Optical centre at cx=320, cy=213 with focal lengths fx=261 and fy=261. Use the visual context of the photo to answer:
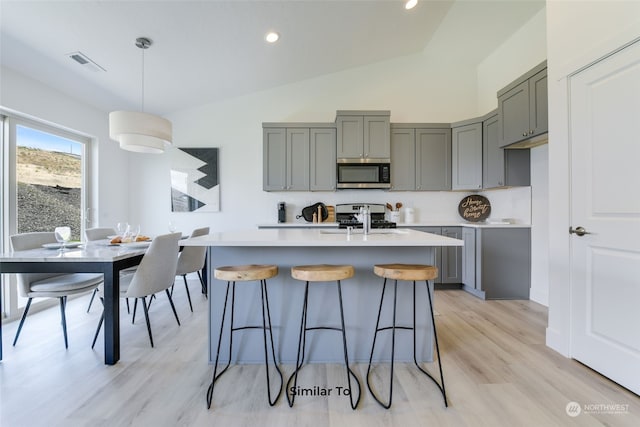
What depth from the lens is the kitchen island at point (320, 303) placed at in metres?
1.86

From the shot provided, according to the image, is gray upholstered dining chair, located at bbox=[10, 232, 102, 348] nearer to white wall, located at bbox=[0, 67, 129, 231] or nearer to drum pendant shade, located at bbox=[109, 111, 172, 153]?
drum pendant shade, located at bbox=[109, 111, 172, 153]

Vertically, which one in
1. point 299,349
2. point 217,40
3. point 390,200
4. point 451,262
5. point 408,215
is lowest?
→ point 299,349

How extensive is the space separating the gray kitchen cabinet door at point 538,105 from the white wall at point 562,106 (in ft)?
1.45

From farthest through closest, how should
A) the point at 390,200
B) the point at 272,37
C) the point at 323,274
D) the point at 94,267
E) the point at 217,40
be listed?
1. the point at 390,200
2. the point at 272,37
3. the point at 217,40
4. the point at 94,267
5. the point at 323,274

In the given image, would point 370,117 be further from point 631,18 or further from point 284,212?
point 631,18

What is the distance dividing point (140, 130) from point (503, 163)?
3.87 m

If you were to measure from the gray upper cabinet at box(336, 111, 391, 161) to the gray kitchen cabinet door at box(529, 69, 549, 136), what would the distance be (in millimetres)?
1569

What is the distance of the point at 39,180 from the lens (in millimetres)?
2973

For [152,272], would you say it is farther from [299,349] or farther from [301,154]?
[301,154]

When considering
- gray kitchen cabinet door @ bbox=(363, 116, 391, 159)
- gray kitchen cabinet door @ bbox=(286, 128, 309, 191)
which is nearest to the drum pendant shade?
gray kitchen cabinet door @ bbox=(286, 128, 309, 191)

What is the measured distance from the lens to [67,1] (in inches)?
78.9

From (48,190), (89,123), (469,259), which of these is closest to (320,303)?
(469,259)

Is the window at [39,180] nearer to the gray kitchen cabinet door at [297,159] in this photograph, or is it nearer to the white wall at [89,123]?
the white wall at [89,123]

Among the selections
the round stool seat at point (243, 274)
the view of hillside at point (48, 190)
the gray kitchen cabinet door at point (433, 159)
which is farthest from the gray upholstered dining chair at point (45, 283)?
the gray kitchen cabinet door at point (433, 159)
